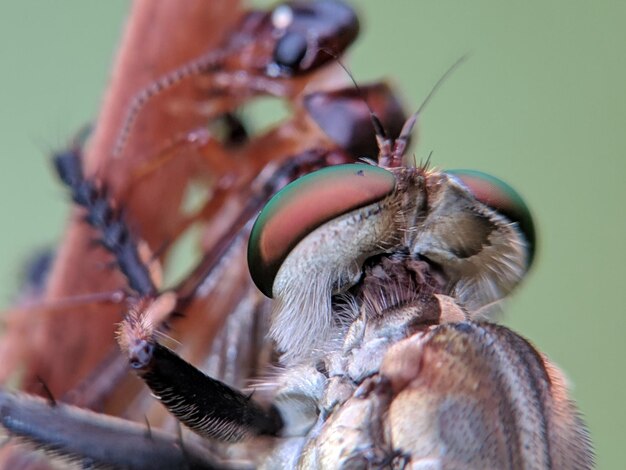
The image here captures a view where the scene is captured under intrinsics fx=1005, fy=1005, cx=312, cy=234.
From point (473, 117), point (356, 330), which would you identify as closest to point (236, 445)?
point (356, 330)

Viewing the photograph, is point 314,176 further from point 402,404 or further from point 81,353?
point 81,353

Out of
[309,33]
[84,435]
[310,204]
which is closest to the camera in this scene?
[310,204]

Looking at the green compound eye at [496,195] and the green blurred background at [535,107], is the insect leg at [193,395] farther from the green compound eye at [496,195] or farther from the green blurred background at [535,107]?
the green blurred background at [535,107]

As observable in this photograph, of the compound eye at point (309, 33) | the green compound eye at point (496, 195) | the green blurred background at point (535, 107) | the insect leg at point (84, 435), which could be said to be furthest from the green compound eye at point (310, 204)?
the green blurred background at point (535, 107)

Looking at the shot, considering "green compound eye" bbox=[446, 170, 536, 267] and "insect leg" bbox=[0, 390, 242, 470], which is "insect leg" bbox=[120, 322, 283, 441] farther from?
"green compound eye" bbox=[446, 170, 536, 267]

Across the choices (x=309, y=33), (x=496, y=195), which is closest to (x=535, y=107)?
(x=309, y=33)

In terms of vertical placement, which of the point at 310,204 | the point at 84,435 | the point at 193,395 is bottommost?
the point at 84,435

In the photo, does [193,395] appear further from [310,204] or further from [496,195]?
[496,195]
